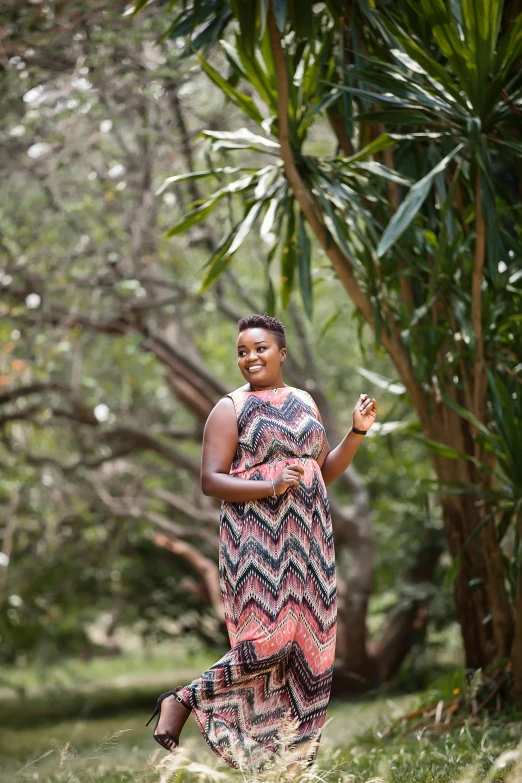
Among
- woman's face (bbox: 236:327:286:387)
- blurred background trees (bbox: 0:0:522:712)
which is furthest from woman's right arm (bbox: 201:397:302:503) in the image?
blurred background trees (bbox: 0:0:522:712)

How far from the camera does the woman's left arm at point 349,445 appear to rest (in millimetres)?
3295

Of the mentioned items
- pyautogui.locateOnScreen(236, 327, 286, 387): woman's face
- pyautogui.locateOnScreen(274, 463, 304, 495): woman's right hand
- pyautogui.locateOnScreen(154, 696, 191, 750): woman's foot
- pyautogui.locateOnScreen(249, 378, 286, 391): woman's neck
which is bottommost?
pyautogui.locateOnScreen(154, 696, 191, 750): woman's foot

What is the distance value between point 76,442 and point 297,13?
8349 mm

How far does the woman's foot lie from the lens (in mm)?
3023

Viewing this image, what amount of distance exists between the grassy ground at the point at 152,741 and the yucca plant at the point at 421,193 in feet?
2.56

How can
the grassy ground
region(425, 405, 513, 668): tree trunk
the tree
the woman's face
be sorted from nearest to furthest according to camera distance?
the grassy ground → the woman's face → region(425, 405, 513, 668): tree trunk → the tree

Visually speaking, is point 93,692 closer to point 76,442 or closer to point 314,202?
Result: point 76,442

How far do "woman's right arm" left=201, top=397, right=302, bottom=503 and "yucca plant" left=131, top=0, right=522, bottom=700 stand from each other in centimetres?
102

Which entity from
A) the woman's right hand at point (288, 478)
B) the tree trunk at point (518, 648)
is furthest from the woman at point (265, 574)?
the tree trunk at point (518, 648)

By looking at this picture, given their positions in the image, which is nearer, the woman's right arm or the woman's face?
the woman's right arm

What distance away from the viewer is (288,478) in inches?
116

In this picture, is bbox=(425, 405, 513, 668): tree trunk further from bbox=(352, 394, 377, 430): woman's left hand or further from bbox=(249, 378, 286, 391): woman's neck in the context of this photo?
bbox=(249, 378, 286, 391): woman's neck

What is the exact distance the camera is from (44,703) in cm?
1259

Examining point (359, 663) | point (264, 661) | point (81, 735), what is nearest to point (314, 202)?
point (264, 661)
